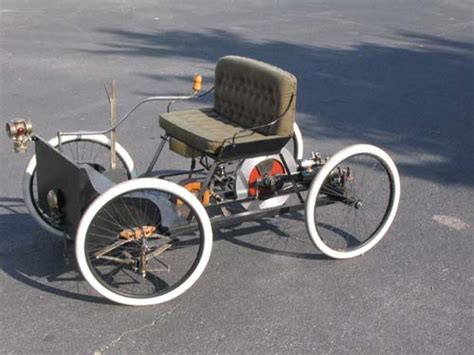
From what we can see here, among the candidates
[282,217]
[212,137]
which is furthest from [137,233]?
[282,217]

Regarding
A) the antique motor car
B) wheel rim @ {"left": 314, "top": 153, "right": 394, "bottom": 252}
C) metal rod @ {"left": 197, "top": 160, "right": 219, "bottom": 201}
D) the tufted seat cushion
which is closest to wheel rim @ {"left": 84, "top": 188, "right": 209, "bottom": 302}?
the antique motor car

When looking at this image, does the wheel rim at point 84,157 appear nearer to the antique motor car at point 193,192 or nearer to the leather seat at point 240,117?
the antique motor car at point 193,192

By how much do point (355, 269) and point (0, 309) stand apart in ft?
6.44

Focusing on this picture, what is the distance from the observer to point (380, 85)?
7984 mm

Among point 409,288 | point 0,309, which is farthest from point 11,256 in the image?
point 409,288

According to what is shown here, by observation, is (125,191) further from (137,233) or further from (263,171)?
(263,171)

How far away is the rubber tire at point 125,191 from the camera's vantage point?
10.2ft

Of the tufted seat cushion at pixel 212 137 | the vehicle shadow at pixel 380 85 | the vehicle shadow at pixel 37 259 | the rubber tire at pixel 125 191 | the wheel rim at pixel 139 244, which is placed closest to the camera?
the rubber tire at pixel 125 191

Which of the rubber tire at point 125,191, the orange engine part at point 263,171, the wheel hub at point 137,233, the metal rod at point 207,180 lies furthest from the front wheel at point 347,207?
the wheel hub at point 137,233

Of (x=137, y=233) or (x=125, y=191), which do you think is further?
(x=137, y=233)

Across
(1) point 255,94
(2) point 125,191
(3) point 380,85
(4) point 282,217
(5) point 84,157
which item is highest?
(1) point 255,94

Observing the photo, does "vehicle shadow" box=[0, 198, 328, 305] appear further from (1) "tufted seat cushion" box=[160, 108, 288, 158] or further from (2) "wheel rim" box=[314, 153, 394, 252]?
(1) "tufted seat cushion" box=[160, 108, 288, 158]

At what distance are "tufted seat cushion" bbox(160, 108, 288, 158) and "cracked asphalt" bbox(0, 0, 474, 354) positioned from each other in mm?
658

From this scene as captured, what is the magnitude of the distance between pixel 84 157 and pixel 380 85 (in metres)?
4.48
